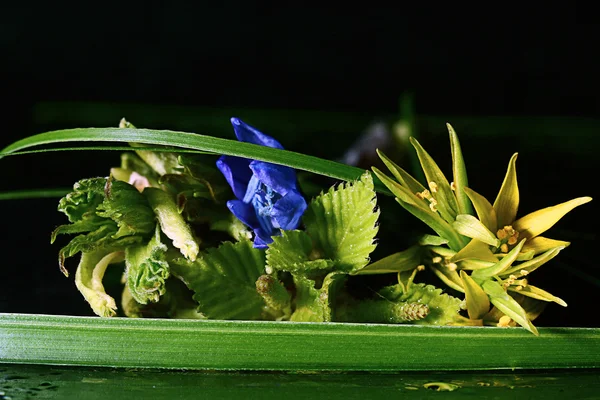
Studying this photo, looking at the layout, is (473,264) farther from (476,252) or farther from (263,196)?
(263,196)

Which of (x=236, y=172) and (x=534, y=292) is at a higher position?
(x=236, y=172)

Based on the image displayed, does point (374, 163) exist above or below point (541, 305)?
above

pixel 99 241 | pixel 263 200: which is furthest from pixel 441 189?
pixel 99 241

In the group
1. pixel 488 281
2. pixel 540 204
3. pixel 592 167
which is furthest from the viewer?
pixel 592 167

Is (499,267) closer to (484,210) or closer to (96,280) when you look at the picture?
(484,210)

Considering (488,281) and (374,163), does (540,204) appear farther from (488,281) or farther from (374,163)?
(488,281)

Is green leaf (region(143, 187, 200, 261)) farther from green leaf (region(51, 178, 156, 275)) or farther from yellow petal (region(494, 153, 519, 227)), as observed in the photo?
yellow petal (region(494, 153, 519, 227))

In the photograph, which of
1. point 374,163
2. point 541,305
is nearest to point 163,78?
point 374,163

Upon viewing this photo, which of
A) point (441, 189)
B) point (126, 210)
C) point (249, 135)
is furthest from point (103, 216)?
point (441, 189)
